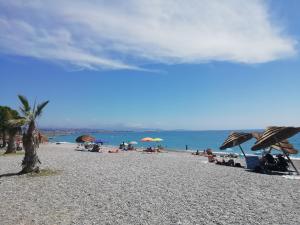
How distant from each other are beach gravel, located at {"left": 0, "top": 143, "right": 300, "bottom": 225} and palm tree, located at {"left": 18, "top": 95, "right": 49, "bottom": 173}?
1.36 m

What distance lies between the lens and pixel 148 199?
43.4 ft

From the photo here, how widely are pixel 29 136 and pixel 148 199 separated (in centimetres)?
995

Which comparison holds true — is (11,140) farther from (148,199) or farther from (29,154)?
(148,199)

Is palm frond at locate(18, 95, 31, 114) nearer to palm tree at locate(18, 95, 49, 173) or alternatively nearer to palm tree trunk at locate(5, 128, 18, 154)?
palm tree at locate(18, 95, 49, 173)

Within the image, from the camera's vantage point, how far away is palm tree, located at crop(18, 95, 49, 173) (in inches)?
798

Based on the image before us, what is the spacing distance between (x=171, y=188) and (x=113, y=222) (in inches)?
223

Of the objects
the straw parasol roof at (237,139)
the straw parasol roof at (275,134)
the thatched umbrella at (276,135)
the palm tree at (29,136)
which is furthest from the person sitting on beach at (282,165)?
the palm tree at (29,136)

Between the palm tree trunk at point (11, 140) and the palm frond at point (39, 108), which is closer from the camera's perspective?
the palm frond at point (39, 108)

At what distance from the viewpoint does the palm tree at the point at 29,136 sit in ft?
66.5

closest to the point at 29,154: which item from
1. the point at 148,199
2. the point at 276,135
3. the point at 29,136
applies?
the point at 29,136

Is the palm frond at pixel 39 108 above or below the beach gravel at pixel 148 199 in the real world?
above

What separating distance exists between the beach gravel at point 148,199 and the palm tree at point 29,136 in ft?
4.48

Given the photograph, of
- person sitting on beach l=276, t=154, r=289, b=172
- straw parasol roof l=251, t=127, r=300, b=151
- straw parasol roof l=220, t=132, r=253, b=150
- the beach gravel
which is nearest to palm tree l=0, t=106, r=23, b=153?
the beach gravel

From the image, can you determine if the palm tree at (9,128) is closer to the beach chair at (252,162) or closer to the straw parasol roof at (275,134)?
the beach chair at (252,162)
